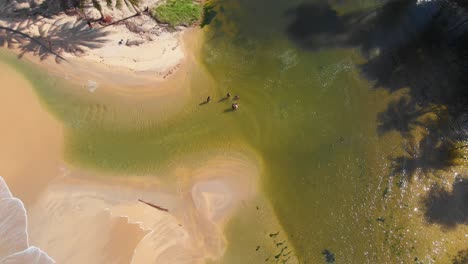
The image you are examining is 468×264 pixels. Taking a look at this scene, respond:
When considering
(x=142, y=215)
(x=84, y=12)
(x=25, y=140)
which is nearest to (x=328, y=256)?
(x=142, y=215)

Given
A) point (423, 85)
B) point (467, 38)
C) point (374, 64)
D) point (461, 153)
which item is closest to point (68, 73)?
point (374, 64)

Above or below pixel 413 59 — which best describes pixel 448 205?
below

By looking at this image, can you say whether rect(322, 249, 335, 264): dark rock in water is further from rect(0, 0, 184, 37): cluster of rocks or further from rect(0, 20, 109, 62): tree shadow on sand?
rect(0, 20, 109, 62): tree shadow on sand

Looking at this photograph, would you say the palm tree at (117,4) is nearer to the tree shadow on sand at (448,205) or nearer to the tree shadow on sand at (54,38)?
the tree shadow on sand at (54,38)

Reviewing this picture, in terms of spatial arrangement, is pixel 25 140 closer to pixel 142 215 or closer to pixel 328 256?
pixel 142 215

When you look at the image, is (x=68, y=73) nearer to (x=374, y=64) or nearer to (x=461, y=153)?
(x=374, y=64)
